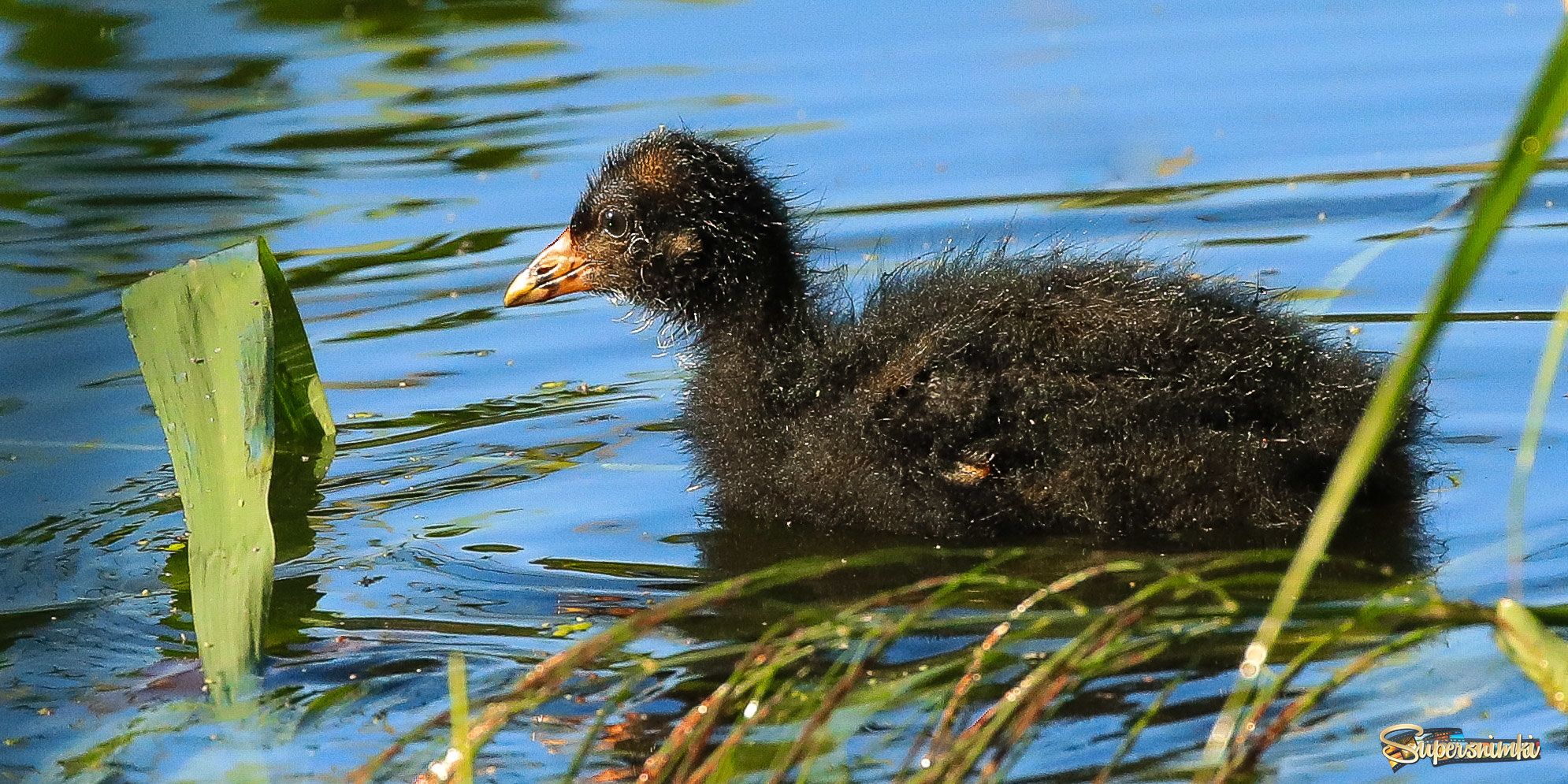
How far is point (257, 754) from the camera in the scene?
3682mm

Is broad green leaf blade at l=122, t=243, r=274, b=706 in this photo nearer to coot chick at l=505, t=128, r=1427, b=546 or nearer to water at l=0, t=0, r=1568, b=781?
water at l=0, t=0, r=1568, b=781

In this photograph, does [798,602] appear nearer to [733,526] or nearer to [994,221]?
[733,526]

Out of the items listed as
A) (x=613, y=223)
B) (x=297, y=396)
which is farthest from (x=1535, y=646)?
(x=297, y=396)

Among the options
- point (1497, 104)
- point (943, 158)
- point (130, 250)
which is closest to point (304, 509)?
point (130, 250)

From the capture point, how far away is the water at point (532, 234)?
4.00m

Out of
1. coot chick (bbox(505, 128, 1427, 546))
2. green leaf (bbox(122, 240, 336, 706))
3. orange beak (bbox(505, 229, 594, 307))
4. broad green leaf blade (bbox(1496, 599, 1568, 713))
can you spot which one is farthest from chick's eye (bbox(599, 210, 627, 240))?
broad green leaf blade (bbox(1496, 599, 1568, 713))

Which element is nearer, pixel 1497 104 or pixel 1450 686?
pixel 1450 686

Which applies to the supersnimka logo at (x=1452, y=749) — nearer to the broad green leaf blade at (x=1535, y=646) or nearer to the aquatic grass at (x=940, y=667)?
the aquatic grass at (x=940, y=667)

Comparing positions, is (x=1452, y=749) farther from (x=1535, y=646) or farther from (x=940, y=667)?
(x=940, y=667)

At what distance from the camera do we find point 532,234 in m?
7.67

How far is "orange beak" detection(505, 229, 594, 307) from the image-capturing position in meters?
5.59

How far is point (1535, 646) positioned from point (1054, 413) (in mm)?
2111

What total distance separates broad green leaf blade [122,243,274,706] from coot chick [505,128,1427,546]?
1.34m

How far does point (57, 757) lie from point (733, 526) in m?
1.86
